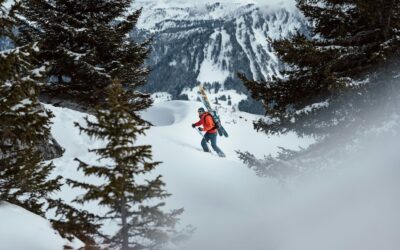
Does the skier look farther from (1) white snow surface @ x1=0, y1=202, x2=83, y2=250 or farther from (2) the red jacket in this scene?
(1) white snow surface @ x1=0, y1=202, x2=83, y2=250

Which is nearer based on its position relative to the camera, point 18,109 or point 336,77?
point 18,109

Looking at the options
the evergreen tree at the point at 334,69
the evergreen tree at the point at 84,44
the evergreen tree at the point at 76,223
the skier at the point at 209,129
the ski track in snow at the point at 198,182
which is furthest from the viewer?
the skier at the point at 209,129

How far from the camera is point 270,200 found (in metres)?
12.9

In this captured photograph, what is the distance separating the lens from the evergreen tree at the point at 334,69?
12.0 meters

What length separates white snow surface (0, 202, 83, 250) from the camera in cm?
654

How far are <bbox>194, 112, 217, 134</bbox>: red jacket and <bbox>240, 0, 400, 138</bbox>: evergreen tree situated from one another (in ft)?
16.0

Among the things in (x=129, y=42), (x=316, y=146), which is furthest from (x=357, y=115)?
(x=129, y=42)

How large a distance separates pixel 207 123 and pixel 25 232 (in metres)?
12.3

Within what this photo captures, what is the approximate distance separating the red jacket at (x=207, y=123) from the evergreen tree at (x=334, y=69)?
4.89 m

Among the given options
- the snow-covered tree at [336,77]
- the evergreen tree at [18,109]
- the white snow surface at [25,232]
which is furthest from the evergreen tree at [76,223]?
the snow-covered tree at [336,77]

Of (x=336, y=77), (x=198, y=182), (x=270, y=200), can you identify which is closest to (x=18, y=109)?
(x=198, y=182)

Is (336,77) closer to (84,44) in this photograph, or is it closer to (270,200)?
(270,200)

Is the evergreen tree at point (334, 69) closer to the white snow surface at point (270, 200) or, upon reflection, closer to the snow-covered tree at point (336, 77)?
the snow-covered tree at point (336, 77)

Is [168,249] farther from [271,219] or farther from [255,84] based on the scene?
[255,84]
